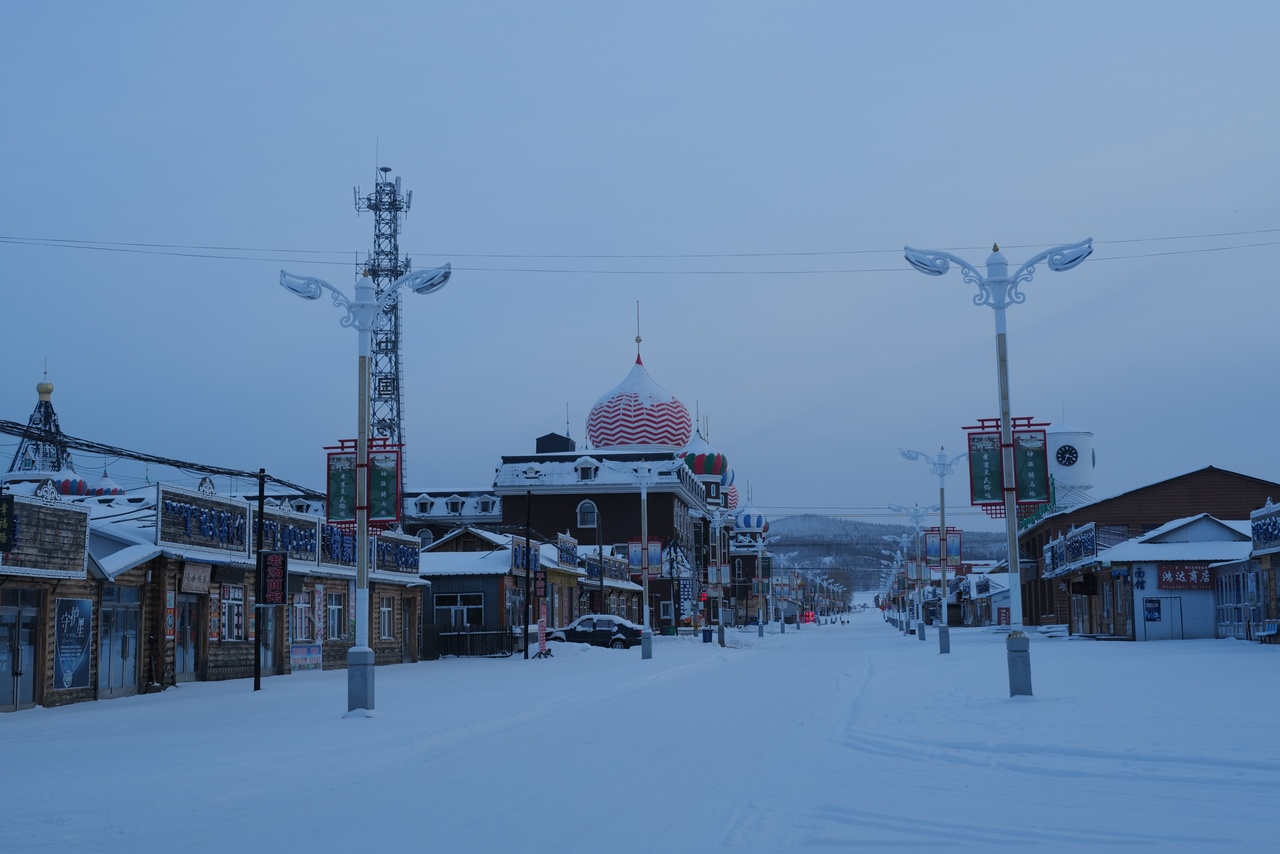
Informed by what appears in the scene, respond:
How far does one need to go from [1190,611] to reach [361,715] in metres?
35.3

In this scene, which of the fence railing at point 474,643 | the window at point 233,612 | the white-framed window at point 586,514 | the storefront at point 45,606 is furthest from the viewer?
the white-framed window at point 586,514

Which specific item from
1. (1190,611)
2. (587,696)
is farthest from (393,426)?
(587,696)

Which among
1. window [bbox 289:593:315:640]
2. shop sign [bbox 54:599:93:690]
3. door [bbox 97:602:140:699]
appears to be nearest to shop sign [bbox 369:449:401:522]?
shop sign [bbox 54:599:93:690]

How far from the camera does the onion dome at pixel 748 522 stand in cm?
13325

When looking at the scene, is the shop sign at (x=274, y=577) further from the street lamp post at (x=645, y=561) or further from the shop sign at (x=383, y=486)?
the street lamp post at (x=645, y=561)

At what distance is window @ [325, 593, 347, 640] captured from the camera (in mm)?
39219

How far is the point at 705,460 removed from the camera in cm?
10994

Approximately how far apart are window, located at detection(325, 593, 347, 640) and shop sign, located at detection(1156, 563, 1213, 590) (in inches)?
1096

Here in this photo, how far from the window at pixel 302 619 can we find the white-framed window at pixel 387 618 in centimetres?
557

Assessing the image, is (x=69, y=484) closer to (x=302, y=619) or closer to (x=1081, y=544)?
(x=302, y=619)

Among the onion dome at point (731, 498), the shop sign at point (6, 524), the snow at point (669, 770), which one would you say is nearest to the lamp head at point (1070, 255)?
the snow at point (669, 770)

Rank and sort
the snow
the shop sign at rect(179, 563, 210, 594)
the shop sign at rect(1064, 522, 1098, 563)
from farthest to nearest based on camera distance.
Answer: the shop sign at rect(1064, 522, 1098, 563) → the shop sign at rect(179, 563, 210, 594) → the snow

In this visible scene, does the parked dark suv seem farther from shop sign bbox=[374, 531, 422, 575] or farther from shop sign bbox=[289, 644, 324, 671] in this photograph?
shop sign bbox=[289, 644, 324, 671]

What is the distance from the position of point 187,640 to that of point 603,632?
2718 centimetres
